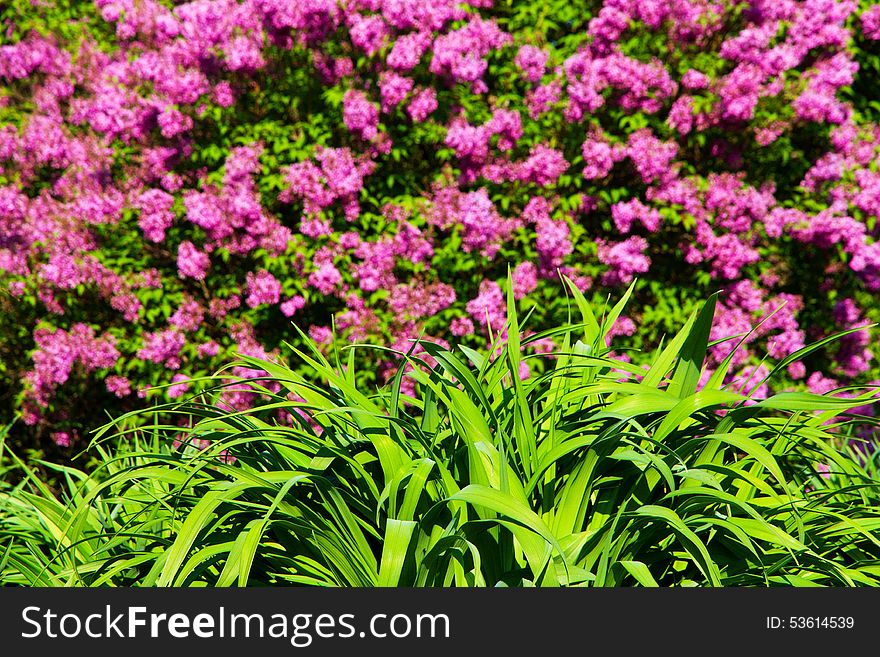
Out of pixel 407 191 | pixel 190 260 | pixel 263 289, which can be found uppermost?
pixel 407 191

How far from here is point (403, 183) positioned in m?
5.55

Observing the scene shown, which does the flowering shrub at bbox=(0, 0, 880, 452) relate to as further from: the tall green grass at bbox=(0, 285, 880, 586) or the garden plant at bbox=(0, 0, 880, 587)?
the tall green grass at bbox=(0, 285, 880, 586)

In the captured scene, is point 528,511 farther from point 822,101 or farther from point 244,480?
point 822,101

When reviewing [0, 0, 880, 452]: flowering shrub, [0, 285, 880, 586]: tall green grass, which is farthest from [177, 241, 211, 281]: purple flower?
[0, 285, 880, 586]: tall green grass

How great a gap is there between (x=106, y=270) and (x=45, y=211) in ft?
1.79

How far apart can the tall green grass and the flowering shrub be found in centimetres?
250

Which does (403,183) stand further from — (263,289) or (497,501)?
(497,501)

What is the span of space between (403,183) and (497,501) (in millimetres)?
3769

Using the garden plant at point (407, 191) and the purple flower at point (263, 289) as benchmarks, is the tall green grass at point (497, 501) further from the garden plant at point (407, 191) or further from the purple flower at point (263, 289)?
the purple flower at point (263, 289)

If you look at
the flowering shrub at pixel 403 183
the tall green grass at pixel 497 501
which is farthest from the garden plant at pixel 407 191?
the tall green grass at pixel 497 501

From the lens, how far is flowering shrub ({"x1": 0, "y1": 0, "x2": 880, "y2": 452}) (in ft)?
17.2

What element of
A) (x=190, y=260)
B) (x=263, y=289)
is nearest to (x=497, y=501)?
(x=263, y=289)

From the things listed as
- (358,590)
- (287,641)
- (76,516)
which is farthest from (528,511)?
(76,516)

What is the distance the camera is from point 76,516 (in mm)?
2412
